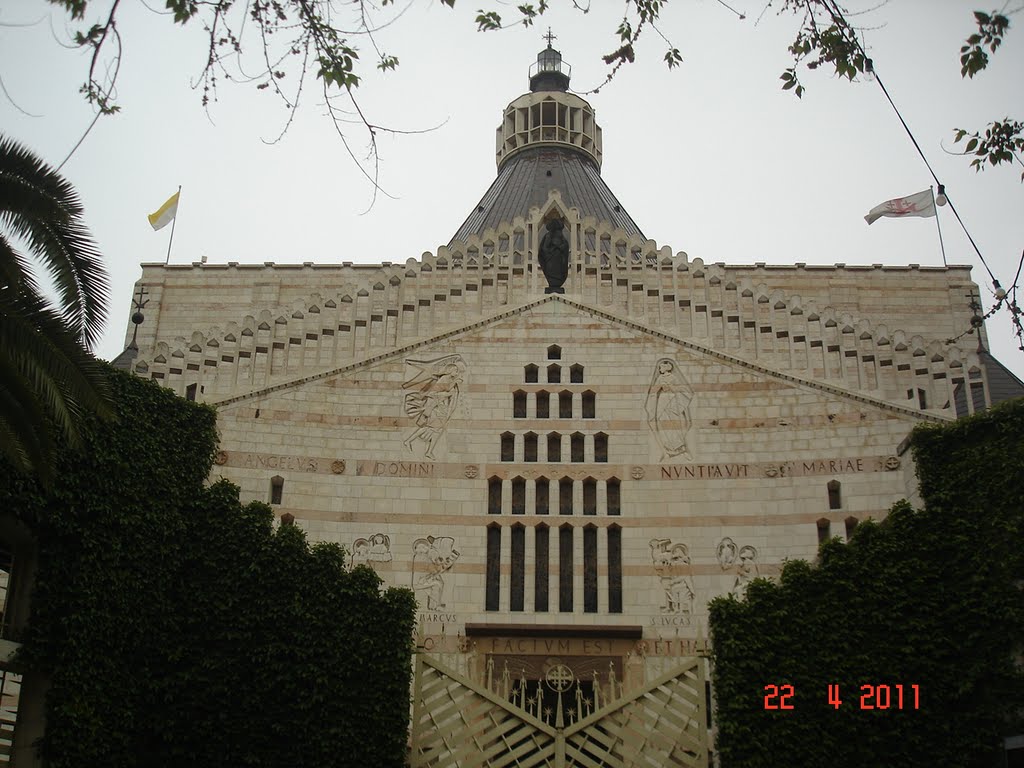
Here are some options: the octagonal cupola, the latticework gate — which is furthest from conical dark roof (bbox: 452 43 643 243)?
the latticework gate

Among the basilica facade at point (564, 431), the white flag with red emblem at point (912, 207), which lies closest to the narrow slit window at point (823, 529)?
the basilica facade at point (564, 431)

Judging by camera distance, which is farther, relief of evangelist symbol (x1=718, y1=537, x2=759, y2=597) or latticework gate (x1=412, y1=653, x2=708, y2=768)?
relief of evangelist symbol (x1=718, y1=537, x2=759, y2=597)

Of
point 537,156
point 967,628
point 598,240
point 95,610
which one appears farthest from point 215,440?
point 537,156

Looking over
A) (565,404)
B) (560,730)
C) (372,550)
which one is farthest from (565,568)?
(560,730)

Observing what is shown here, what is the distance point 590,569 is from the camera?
28.5 meters

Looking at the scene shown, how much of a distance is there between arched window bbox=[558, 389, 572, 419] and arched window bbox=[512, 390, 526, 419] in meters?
0.86

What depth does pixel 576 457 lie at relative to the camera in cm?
2984

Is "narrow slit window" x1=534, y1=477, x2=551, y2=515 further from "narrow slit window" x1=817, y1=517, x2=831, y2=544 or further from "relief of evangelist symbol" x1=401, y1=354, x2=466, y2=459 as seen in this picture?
"narrow slit window" x1=817, y1=517, x2=831, y2=544

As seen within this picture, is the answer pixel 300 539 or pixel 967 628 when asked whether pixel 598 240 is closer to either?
pixel 300 539

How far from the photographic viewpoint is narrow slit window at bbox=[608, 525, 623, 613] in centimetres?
2814

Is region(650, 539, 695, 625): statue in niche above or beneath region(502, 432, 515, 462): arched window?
beneath

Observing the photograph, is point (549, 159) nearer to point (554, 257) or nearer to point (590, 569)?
point (554, 257)

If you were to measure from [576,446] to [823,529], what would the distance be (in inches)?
233
